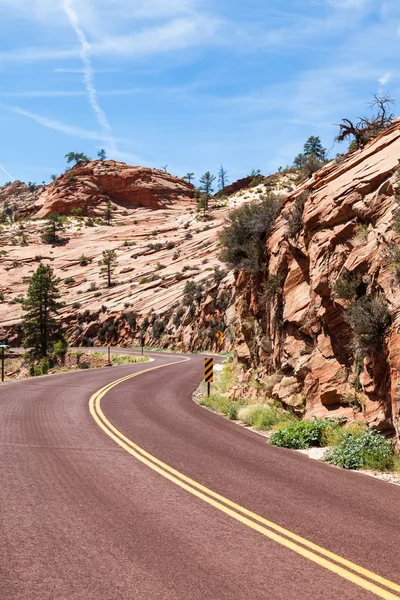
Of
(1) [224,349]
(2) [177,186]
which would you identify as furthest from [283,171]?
(1) [224,349]

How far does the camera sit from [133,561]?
420cm

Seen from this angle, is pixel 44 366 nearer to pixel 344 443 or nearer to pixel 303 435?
pixel 303 435

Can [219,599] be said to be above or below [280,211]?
below

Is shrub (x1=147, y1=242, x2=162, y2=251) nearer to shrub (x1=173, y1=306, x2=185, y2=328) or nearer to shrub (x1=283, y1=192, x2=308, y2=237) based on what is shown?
shrub (x1=173, y1=306, x2=185, y2=328)

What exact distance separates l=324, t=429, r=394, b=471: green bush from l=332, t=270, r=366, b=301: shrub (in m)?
3.11

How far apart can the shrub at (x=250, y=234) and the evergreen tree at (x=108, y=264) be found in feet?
170

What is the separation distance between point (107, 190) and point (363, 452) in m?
120

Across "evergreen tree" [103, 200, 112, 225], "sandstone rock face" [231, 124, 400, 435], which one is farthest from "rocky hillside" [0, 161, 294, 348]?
"sandstone rock face" [231, 124, 400, 435]

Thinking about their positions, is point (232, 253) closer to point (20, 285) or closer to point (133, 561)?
point (133, 561)

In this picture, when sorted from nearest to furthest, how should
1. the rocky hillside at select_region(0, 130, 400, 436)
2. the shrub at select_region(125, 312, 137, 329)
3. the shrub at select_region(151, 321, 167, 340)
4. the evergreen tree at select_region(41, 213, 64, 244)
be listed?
the rocky hillside at select_region(0, 130, 400, 436) → the shrub at select_region(151, 321, 167, 340) → the shrub at select_region(125, 312, 137, 329) → the evergreen tree at select_region(41, 213, 64, 244)

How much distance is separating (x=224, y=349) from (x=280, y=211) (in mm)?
26171

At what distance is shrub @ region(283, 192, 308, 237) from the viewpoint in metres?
14.3

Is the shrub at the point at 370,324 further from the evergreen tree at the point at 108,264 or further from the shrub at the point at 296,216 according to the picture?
the evergreen tree at the point at 108,264

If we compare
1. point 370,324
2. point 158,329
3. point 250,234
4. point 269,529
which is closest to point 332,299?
point 370,324
